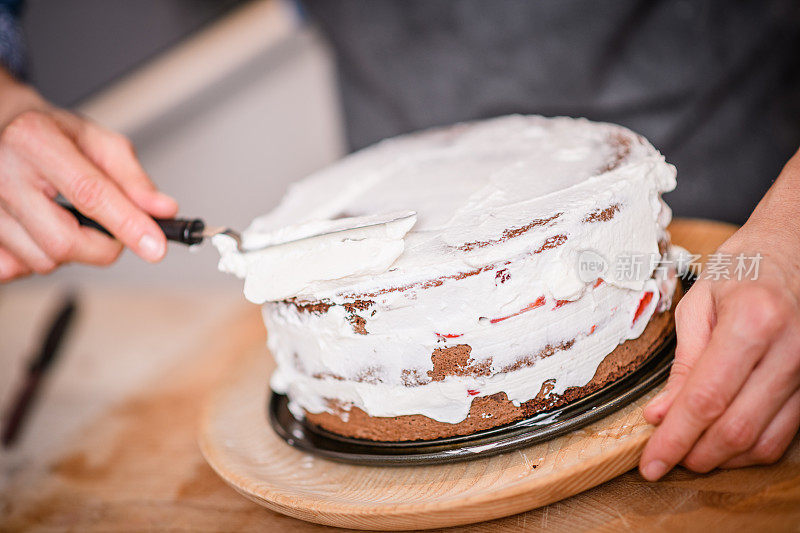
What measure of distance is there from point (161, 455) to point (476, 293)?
2.87 feet

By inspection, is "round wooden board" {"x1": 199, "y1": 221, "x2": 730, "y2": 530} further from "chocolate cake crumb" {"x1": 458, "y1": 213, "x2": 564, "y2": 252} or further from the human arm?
"chocolate cake crumb" {"x1": 458, "y1": 213, "x2": 564, "y2": 252}

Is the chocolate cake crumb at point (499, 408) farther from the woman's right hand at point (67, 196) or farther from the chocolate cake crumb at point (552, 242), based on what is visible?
the woman's right hand at point (67, 196)

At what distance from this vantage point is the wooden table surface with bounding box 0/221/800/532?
2.83 ft

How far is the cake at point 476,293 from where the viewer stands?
34.7 inches

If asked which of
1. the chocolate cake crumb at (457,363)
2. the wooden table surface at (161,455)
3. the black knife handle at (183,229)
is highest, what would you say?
the black knife handle at (183,229)

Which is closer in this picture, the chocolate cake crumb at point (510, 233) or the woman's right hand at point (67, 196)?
the chocolate cake crumb at point (510, 233)

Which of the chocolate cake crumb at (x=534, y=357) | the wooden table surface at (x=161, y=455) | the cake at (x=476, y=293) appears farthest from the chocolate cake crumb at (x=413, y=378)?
the wooden table surface at (x=161, y=455)

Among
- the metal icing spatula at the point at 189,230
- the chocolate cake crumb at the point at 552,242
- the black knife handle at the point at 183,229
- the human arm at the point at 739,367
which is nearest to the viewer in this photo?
the human arm at the point at 739,367

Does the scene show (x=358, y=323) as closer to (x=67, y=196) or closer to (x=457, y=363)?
(x=457, y=363)

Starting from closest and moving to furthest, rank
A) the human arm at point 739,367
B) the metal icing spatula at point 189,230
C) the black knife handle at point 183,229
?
the human arm at point 739,367
the metal icing spatula at point 189,230
the black knife handle at point 183,229

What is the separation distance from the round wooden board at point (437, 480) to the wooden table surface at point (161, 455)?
7 cm

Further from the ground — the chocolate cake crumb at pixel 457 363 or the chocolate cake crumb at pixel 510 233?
the chocolate cake crumb at pixel 510 233

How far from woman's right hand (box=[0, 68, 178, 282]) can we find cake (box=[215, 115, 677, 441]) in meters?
0.22

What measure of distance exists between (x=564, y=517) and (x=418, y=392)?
0.86 ft
